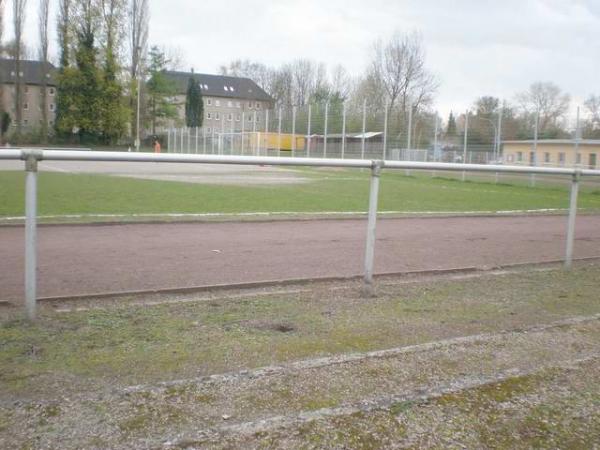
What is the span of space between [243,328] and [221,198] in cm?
997

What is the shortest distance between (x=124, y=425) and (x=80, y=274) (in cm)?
345

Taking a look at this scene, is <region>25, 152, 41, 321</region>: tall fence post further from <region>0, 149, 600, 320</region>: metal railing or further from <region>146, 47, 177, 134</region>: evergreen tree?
<region>146, 47, 177, 134</region>: evergreen tree

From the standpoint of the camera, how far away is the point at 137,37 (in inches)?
2665

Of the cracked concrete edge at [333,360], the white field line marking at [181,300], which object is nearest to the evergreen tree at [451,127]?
the white field line marking at [181,300]

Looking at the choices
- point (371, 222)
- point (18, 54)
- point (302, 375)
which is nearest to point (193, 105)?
point (18, 54)

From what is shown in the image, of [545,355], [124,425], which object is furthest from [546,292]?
[124,425]

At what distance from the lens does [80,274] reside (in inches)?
230

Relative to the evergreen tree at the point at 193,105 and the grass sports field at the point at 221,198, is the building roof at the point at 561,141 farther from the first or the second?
the evergreen tree at the point at 193,105

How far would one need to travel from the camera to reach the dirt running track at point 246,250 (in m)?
5.80

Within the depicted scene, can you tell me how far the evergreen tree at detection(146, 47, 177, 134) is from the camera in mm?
75188

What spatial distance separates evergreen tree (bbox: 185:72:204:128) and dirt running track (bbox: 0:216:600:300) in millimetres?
76659

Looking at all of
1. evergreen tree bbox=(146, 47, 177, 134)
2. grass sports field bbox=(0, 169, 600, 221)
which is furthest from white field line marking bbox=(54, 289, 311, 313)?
evergreen tree bbox=(146, 47, 177, 134)

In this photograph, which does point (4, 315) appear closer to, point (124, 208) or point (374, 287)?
point (374, 287)

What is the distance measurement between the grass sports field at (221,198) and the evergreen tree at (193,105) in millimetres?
65559
